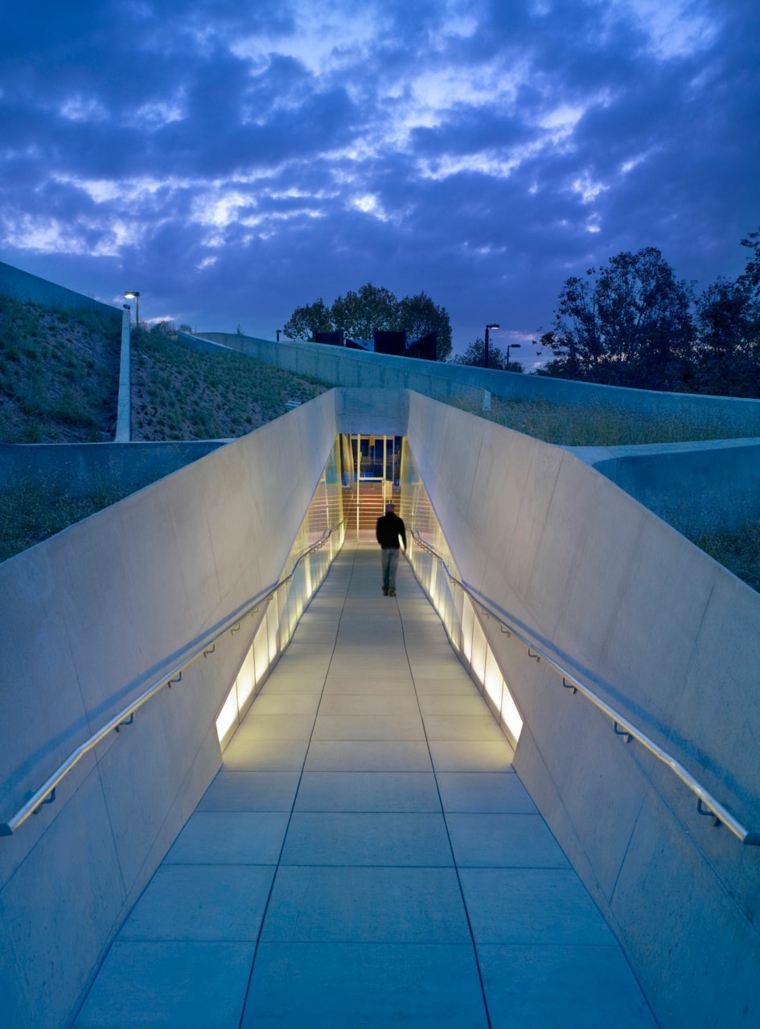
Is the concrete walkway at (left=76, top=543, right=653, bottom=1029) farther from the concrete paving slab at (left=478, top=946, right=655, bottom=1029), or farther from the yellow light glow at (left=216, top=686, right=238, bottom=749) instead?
the yellow light glow at (left=216, top=686, right=238, bottom=749)

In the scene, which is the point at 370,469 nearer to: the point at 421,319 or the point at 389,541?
the point at 389,541

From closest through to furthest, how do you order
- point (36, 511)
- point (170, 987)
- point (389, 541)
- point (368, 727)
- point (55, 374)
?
point (170, 987) → point (368, 727) → point (36, 511) → point (389, 541) → point (55, 374)

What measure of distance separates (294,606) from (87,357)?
11.5 meters

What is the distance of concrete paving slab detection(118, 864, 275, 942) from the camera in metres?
3.71

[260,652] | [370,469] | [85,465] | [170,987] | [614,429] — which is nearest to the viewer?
[170,987]

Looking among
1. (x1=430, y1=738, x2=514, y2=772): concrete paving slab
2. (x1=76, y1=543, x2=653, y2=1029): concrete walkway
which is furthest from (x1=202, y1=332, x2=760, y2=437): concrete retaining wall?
(x1=76, y1=543, x2=653, y2=1029): concrete walkway

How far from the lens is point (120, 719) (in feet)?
12.1

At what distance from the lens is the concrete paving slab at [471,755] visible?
5863 millimetres

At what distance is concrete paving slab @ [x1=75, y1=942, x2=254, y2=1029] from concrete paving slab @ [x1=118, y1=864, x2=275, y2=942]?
9cm

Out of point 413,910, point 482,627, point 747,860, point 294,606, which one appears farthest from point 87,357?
point 747,860

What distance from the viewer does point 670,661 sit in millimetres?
3477

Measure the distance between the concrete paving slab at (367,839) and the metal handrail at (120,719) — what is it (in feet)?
4.23

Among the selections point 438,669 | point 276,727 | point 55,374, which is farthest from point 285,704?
point 55,374

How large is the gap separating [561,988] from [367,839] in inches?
64.1
